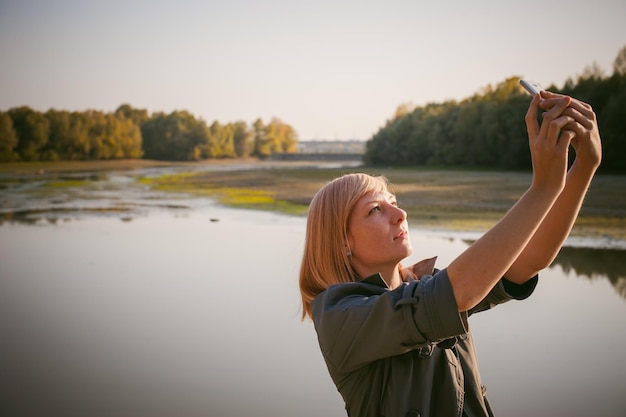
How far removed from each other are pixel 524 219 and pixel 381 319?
51cm

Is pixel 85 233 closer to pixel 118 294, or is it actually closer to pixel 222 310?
pixel 118 294

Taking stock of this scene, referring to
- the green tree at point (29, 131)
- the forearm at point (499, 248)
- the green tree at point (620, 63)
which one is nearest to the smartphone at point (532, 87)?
the forearm at point (499, 248)

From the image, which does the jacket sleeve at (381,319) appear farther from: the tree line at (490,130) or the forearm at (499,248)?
the tree line at (490,130)

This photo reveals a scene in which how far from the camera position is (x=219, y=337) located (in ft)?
26.7

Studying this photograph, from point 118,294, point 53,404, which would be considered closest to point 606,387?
point 53,404

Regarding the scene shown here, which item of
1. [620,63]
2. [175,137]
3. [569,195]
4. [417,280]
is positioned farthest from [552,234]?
[175,137]

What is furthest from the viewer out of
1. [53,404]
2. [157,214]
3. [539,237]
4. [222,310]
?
[157,214]

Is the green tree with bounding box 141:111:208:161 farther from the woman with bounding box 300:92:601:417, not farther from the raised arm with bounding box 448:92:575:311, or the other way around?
the raised arm with bounding box 448:92:575:311

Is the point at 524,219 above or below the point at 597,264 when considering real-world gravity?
above

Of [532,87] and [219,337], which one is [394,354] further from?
[219,337]

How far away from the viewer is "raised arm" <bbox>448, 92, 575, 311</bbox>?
1.73 m

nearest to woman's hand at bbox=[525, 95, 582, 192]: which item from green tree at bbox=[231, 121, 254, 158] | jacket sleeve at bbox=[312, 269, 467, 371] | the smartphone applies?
the smartphone

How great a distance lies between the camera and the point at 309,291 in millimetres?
2451

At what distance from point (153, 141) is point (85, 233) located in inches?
4557
